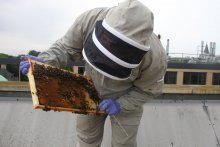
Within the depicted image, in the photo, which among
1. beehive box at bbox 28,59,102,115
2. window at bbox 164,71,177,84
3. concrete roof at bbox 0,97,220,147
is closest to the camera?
beehive box at bbox 28,59,102,115

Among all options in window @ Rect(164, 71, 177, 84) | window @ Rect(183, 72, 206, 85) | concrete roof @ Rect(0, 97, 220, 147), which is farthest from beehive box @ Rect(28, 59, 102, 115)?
window @ Rect(183, 72, 206, 85)

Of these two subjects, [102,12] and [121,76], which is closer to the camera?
[121,76]

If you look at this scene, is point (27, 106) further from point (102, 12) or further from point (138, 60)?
point (138, 60)

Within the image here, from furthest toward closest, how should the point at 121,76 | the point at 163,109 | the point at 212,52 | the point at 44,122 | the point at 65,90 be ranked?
the point at 212,52
the point at 163,109
the point at 44,122
the point at 65,90
the point at 121,76

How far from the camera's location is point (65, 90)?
80.0 inches

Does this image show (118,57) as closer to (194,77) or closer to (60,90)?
(60,90)

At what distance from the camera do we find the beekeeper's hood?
5.48ft

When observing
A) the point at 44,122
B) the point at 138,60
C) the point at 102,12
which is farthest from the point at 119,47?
the point at 44,122

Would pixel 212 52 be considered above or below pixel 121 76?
below

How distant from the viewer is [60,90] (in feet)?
6.59

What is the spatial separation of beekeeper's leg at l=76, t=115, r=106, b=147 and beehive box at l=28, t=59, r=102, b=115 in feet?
0.73

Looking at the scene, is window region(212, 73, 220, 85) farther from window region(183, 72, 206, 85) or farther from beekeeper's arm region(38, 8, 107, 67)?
beekeeper's arm region(38, 8, 107, 67)

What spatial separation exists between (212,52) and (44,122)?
12.9m

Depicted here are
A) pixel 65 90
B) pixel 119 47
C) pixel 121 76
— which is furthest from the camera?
pixel 65 90
